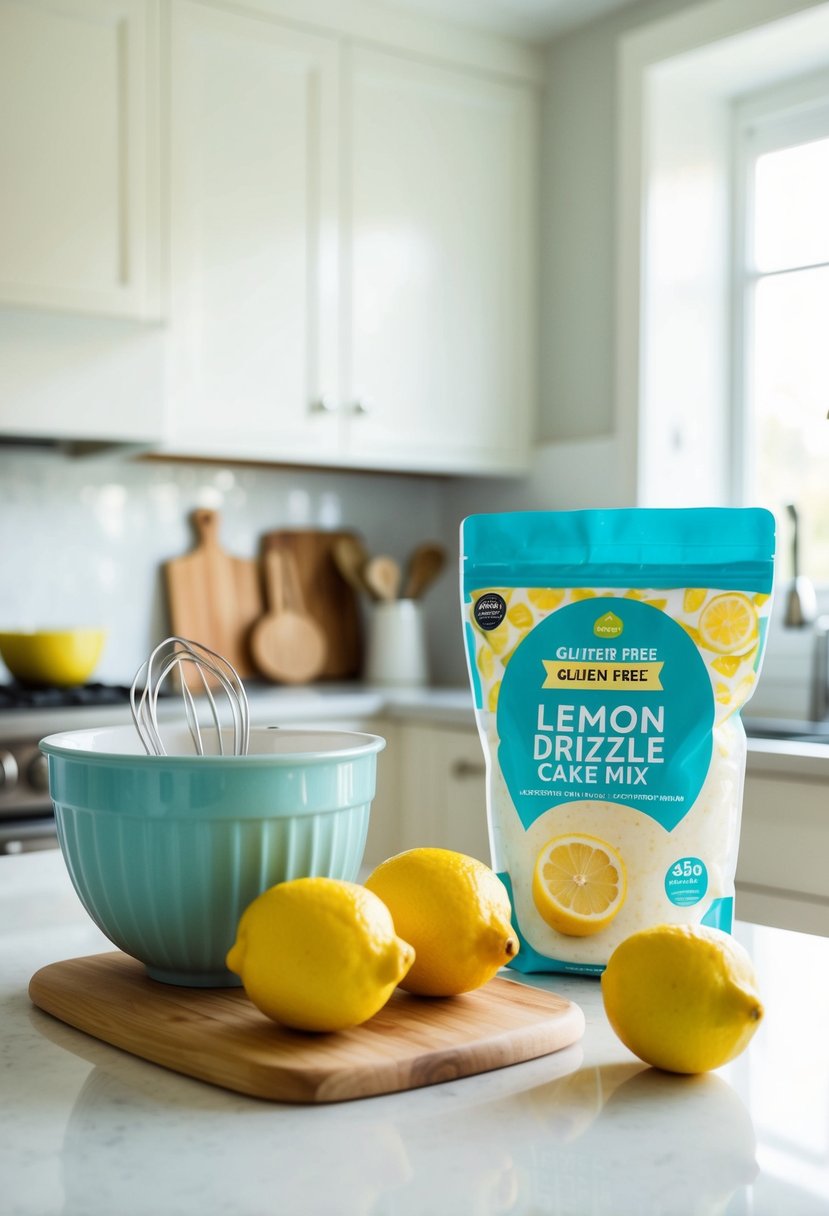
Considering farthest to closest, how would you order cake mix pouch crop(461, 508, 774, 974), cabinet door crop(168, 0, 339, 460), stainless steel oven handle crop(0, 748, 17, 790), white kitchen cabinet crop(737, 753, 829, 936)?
cabinet door crop(168, 0, 339, 460) → stainless steel oven handle crop(0, 748, 17, 790) → white kitchen cabinet crop(737, 753, 829, 936) → cake mix pouch crop(461, 508, 774, 974)

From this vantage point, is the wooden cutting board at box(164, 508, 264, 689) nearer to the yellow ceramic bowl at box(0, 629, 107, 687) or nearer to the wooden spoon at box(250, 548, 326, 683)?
the wooden spoon at box(250, 548, 326, 683)

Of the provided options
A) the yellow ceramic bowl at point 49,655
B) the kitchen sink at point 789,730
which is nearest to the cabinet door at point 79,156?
the yellow ceramic bowl at point 49,655

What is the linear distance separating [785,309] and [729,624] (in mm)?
2291

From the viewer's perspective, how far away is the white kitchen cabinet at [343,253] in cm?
261

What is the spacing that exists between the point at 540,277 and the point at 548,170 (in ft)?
0.83

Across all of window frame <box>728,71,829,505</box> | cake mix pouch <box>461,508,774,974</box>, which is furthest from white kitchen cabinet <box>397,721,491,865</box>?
cake mix pouch <box>461,508,774,974</box>

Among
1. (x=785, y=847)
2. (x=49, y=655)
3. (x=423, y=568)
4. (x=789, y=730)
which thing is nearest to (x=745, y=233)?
(x=423, y=568)

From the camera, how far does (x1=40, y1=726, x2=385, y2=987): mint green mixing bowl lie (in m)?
0.66

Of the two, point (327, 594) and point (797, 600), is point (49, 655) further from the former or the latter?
point (797, 600)

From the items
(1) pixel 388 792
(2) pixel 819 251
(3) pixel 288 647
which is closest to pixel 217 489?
(3) pixel 288 647

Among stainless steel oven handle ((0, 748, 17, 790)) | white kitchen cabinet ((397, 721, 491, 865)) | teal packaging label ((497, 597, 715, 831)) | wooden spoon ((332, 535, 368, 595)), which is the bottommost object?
white kitchen cabinet ((397, 721, 491, 865))

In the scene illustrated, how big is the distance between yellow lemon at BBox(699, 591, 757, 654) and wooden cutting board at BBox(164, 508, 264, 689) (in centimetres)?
222

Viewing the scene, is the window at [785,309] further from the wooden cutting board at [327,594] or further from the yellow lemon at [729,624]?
the yellow lemon at [729,624]

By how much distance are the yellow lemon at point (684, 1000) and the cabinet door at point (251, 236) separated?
2.13 meters
